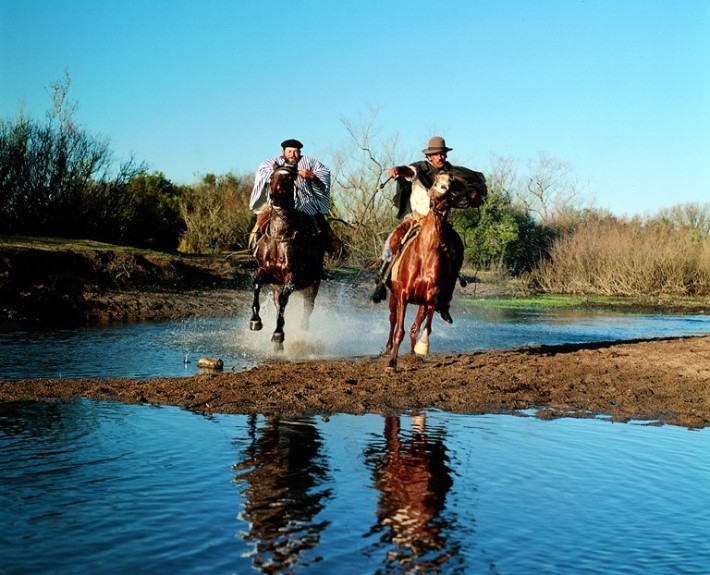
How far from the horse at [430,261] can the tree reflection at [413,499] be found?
12.7 ft

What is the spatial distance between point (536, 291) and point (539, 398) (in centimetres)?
3142

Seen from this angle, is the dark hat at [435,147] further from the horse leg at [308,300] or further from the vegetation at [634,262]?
the vegetation at [634,262]

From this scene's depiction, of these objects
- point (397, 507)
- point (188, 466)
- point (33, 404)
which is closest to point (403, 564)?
point (397, 507)

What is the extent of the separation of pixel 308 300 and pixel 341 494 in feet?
33.0

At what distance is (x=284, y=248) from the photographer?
51.8 ft

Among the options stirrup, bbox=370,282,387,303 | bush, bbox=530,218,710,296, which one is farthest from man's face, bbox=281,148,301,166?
bush, bbox=530,218,710,296

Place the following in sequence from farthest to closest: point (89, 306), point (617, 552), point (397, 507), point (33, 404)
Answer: point (89, 306) < point (33, 404) < point (397, 507) < point (617, 552)

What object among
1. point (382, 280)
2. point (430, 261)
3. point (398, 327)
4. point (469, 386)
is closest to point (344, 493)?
point (469, 386)

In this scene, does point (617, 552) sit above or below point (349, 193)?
below

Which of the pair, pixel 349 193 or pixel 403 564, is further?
pixel 349 193

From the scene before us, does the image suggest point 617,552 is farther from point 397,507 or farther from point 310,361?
point 310,361

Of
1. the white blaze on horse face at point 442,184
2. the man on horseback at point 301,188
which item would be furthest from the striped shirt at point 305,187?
the white blaze on horse face at point 442,184

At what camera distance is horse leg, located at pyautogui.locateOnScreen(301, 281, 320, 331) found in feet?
55.7

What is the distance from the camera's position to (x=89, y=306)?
21.9 metres
